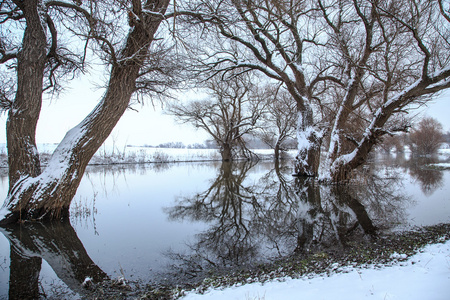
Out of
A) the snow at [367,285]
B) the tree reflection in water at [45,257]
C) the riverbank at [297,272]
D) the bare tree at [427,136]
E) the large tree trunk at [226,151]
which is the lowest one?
the tree reflection in water at [45,257]

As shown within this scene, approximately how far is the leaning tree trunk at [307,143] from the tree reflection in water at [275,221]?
3.55m

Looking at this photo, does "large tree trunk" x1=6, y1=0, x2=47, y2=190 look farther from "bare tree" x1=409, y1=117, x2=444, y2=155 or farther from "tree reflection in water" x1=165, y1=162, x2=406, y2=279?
"bare tree" x1=409, y1=117, x2=444, y2=155

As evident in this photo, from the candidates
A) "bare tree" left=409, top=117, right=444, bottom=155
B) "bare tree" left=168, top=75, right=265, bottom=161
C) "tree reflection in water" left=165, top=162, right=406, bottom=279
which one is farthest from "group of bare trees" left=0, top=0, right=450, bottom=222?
"bare tree" left=409, top=117, right=444, bottom=155

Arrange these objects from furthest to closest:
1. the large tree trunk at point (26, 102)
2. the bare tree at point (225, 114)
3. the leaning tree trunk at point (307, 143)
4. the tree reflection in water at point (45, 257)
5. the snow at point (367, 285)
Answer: the bare tree at point (225, 114) < the leaning tree trunk at point (307, 143) < the large tree trunk at point (26, 102) < the tree reflection in water at point (45, 257) < the snow at point (367, 285)

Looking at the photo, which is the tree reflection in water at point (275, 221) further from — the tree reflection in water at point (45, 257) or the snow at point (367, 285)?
the tree reflection in water at point (45, 257)

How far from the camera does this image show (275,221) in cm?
510

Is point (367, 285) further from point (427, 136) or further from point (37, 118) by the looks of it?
point (427, 136)

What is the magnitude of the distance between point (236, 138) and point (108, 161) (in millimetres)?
13501

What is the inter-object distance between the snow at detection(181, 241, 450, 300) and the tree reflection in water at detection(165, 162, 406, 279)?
784mm

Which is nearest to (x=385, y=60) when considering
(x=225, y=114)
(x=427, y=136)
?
(x=225, y=114)

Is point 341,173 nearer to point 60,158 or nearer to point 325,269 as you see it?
point 325,269

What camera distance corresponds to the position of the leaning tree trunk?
11.9m

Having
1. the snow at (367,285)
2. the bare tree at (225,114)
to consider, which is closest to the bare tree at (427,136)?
the bare tree at (225,114)

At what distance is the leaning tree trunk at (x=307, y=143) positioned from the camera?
11.9 meters
